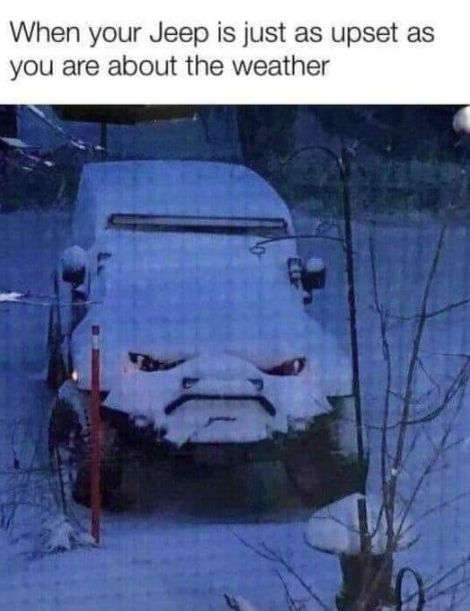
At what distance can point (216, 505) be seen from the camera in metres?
2.94

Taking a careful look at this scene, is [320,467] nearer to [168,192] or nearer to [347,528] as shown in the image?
[347,528]

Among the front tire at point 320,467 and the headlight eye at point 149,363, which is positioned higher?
the headlight eye at point 149,363

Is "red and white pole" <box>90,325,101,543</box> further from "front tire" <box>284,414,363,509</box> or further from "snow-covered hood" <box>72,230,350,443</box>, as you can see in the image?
"front tire" <box>284,414,363,509</box>

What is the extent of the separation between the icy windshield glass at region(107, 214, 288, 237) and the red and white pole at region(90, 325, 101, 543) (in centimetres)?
23

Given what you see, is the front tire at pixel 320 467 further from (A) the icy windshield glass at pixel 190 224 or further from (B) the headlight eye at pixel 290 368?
(A) the icy windshield glass at pixel 190 224

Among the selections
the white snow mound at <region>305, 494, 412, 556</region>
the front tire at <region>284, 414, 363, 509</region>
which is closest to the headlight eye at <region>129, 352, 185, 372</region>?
the front tire at <region>284, 414, 363, 509</region>

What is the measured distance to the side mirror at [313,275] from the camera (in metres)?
2.89

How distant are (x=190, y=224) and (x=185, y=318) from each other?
200mm
